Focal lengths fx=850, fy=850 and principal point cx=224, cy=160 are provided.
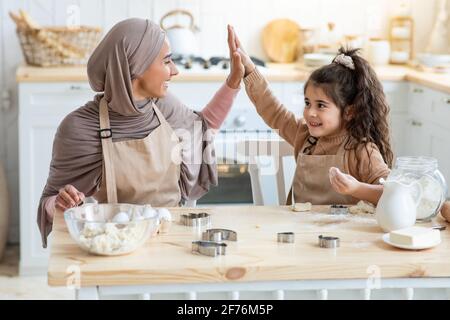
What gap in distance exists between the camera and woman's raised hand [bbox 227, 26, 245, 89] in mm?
2450

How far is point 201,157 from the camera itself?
2613 mm

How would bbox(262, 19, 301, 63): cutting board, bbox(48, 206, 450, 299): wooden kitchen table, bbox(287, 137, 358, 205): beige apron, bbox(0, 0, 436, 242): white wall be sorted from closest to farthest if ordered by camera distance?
bbox(48, 206, 450, 299): wooden kitchen table
bbox(287, 137, 358, 205): beige apron
bbox(0, 0, 436, 242): white wall
bbox(262, 19, 301, 63): cutting board

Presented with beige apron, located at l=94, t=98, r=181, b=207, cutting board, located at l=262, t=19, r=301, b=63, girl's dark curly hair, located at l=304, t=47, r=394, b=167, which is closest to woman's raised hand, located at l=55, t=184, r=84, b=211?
→ beige apron, located at l=94, t=98, r=181, b=207

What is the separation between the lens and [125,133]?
2.37 metres

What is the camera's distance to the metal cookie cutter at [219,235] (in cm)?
183

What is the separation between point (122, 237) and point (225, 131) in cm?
240

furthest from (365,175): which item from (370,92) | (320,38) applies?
(320,38)

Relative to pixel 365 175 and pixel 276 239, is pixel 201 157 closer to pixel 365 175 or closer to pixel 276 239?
pixel 365 175

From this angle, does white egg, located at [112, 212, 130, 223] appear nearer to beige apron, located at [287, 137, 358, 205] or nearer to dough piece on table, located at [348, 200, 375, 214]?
dough piece on table, located at [348, 200, 375, 214]

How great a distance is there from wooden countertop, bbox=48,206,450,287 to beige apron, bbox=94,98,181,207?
43cm

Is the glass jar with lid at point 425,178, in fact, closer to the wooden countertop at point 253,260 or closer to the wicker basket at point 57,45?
the wooden countertop at point 253,260

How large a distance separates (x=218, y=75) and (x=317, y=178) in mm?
→ 1663

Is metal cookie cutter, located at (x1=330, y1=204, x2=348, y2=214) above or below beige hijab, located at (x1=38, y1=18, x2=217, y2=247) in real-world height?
below

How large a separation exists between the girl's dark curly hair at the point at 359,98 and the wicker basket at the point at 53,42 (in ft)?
6.46
